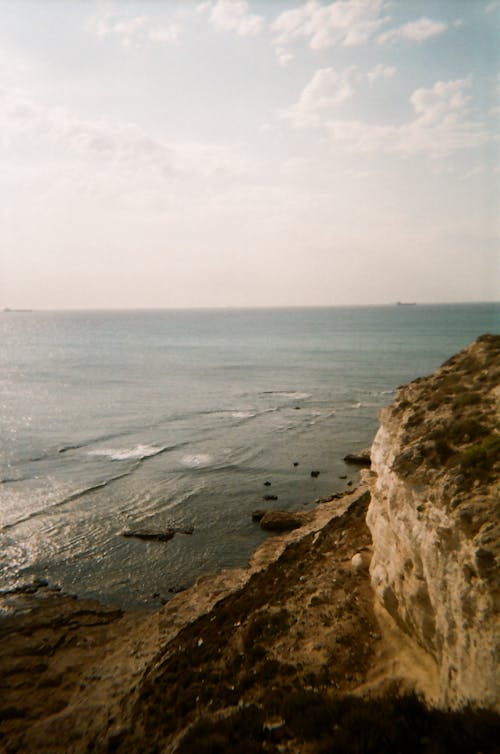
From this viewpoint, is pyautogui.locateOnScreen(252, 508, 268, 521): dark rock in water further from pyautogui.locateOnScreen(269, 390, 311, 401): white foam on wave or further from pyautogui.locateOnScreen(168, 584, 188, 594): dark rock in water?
pyautogui.locateOnScreen(269, 390, 311, 401): white foam on wave

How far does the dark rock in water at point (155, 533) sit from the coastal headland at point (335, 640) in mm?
5849

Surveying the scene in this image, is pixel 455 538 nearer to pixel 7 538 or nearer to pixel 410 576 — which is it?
pixel 410 576

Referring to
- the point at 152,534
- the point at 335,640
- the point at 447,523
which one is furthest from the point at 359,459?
the point at 447,523

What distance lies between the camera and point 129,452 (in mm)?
40750

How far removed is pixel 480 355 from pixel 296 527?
47.7 feet

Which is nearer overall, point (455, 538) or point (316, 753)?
point (316, 753)

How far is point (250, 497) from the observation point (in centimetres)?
3141

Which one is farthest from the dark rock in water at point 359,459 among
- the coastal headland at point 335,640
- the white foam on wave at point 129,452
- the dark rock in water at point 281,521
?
the coastal headland at point 335,640

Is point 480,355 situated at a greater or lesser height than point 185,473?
greater

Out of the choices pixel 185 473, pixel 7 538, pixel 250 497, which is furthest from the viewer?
pixel 185 473

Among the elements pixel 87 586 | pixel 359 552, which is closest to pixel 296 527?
pixel 359 552

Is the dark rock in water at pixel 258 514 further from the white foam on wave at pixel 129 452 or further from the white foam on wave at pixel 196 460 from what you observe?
the white foam on wave at pixel 129 452

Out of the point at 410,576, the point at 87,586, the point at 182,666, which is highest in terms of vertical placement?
the point at 410,576

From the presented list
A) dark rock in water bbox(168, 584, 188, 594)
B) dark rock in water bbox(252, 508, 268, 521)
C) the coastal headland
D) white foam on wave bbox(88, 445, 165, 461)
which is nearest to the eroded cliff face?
the coastal headland
